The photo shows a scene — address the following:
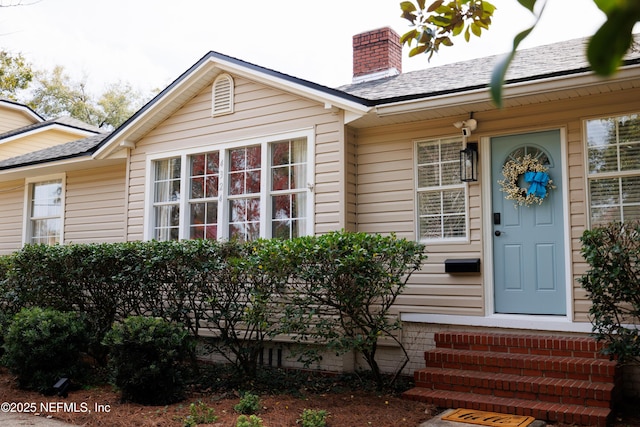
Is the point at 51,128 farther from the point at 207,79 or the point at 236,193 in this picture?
the point at 236,193

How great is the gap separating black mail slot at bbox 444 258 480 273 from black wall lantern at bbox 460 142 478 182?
36.7 inches

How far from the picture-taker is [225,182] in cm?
823

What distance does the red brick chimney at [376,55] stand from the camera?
Result: 9672mm

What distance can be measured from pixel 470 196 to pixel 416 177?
0.74 meters

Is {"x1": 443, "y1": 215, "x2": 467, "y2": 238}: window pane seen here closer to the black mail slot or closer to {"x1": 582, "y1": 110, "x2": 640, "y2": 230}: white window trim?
the black mail slot

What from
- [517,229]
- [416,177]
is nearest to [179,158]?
[416,177]

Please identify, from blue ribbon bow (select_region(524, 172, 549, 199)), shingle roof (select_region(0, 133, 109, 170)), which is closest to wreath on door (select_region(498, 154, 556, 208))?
blue ribbon bow (select_region(524, 172, 549, 199))

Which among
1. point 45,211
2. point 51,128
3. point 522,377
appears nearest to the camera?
point 522,377

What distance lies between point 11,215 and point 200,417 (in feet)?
30.0

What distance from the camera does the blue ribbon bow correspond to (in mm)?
6277

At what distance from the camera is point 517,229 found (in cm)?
645

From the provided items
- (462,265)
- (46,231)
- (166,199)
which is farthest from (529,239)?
(46,231)

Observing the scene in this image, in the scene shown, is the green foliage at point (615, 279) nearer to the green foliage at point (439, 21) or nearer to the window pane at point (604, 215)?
the window pane at point (604, 215)

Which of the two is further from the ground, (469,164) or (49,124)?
(49,124)
